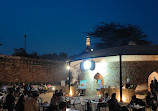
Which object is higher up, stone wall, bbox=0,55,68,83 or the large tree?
the large tree

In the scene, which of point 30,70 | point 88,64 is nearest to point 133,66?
point 88,64

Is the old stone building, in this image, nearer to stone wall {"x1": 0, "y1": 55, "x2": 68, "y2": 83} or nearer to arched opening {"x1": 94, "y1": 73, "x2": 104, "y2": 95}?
arched opening {"x1": 94, "y1": 73, "x2": 104, "y2": 95}

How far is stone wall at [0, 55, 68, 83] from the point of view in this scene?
2009 cm

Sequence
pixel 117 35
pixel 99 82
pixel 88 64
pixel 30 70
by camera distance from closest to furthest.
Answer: pixel 88 64 → pixel 99 82 → pixel 30 70 → pixel 117 35

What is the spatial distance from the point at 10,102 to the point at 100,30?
3071 centimetres

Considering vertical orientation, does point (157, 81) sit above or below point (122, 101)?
above

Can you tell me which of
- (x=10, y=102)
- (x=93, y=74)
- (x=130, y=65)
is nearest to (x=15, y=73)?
(x=93, y=74)

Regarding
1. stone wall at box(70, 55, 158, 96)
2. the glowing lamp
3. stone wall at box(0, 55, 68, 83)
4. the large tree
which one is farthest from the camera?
the large tree

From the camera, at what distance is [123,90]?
12109 mm

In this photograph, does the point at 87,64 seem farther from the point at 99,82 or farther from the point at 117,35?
the point at 117,35

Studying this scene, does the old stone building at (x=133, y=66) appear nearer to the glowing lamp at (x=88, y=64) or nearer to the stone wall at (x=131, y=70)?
the stone wall at (x=131, y=70)

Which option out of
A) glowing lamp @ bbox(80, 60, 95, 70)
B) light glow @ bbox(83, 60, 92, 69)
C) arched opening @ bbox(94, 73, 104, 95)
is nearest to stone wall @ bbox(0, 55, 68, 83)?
glowing lamp @ bbox(80, 60, 95, 70)

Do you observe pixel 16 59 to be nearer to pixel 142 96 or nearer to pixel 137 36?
pixel 142 96

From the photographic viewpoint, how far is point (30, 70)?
22.6 m
